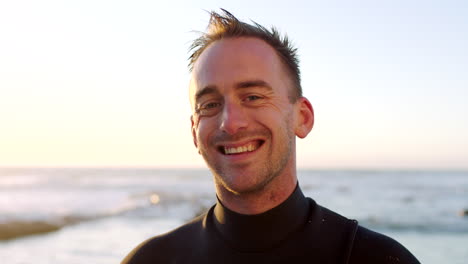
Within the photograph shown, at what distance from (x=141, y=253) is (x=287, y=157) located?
98 centimetres

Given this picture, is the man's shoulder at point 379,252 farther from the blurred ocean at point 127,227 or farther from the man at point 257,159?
the blurred ocean at point 127,227

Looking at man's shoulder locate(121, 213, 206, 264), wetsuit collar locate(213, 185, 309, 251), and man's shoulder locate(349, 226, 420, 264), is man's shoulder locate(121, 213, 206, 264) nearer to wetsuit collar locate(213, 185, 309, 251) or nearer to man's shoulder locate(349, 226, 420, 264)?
wetsuit collar locate(213, 185, 309, 251)

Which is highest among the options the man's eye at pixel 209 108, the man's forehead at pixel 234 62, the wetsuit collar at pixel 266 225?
the man's forehead at pixel 234 62

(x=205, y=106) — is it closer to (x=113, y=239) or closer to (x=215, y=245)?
(x=215, y=245)

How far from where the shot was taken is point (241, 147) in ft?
8.05

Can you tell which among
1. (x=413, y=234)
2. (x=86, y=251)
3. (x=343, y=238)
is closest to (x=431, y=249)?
(x=413, y=234)

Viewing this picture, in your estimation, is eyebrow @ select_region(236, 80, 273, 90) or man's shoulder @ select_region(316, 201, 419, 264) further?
eyebrow @ select_region(236, 80, 273, 90)

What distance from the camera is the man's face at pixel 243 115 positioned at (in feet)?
8.08

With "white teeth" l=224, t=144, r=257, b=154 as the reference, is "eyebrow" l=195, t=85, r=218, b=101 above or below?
above

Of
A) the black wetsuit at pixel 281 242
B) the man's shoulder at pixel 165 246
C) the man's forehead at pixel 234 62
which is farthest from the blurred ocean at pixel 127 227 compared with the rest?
the man's forehead at pixel 234 62

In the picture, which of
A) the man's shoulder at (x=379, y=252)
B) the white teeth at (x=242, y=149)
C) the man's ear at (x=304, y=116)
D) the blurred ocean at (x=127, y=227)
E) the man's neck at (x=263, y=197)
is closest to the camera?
the man's shoulder at (x=379, y=252)

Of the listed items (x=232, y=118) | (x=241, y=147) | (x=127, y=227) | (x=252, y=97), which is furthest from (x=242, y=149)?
(x=127, y=227)

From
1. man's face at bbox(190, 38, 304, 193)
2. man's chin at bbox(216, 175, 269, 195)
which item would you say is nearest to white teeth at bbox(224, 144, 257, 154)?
man's face at bbox(190, 38, 304, 193)

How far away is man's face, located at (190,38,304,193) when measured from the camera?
8.08 feet
